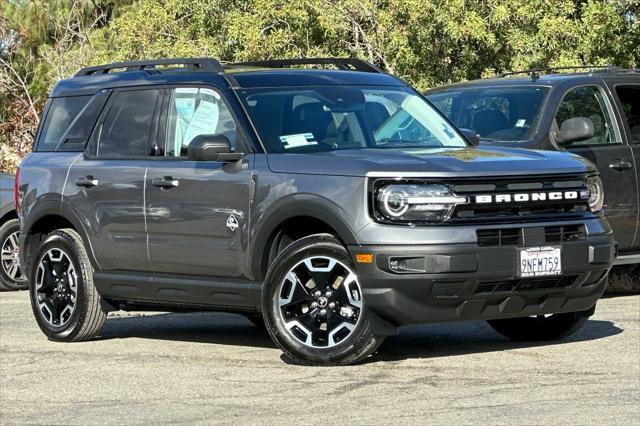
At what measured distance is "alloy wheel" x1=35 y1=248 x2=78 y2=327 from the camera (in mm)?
11039

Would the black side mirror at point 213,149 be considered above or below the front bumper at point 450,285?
above

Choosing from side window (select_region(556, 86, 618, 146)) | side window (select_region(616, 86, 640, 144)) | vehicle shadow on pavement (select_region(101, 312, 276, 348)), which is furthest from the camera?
side window (select_region(616, 86, 640, 144))

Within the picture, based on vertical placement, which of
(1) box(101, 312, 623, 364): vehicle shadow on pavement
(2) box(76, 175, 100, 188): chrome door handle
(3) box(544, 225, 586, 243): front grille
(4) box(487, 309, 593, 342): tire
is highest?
(2) box(76, 175, 100, 188): chrome door handle

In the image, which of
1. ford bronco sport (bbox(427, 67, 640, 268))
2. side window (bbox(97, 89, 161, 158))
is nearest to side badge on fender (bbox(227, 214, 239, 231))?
side window (bbox(97, 89, 161, 158))

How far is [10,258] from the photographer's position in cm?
1683

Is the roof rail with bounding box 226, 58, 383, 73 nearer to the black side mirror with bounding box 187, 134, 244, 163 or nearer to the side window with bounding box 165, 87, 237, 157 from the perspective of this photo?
the side window with bounding box 165, 87, 237, 157

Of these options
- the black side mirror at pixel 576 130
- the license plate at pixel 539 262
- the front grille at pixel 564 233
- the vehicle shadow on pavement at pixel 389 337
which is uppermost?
the black side mirror at pixel 576 130

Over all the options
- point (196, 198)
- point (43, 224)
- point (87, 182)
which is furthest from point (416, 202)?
point (43, 224)

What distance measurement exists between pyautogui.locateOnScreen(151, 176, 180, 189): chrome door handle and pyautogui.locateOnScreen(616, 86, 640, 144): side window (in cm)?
479

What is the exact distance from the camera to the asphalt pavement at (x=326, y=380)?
7.61 meters

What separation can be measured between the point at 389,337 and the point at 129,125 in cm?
233

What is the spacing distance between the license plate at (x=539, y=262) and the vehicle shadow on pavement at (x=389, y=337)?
860 millimetres

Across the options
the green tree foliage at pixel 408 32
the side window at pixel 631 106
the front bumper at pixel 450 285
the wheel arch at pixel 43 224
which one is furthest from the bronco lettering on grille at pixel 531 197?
the green tree foliage at pixel 408 32

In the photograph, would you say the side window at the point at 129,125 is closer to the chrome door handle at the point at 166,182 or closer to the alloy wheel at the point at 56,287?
the chrome door handle at the point at 166,182
